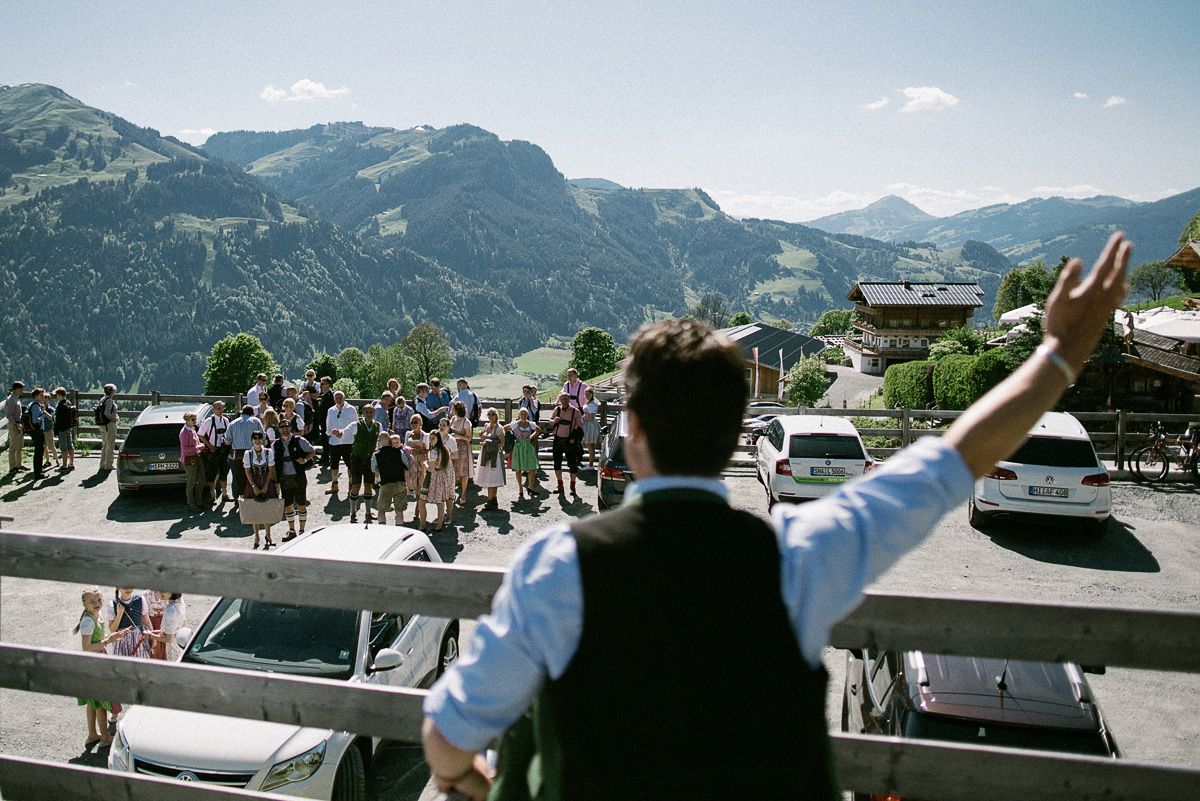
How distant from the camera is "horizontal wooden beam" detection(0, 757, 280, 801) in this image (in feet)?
8.32

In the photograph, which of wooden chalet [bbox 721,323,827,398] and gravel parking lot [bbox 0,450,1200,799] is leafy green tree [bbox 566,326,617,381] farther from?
gravel parking lot [bbox 0,450,1200,799]

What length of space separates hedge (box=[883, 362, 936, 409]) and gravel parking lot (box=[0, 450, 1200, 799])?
2017 centimetres

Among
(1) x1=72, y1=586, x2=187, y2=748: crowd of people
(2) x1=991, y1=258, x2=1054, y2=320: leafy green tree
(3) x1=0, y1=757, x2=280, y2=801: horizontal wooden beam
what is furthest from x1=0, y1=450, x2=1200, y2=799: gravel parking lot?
(2) x1=991, y1=258, x2=1054, y2=320: leafy green tree

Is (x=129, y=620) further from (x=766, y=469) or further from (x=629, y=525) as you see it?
(x=766, y=469)

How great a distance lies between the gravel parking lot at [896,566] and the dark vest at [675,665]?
421cm

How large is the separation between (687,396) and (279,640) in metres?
5.13

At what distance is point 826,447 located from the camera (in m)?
13.7

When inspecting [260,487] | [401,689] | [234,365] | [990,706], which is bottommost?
[234,365]

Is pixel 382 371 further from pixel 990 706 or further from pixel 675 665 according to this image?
pixel 675 665

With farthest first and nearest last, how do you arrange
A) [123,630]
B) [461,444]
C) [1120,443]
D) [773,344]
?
[773,344] < [1120,443] < [461,444] < [123,630]

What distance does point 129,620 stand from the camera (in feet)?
21.7

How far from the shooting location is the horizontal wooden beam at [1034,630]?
1.97m

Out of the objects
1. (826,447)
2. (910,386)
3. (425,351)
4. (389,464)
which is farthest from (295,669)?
(425,351)

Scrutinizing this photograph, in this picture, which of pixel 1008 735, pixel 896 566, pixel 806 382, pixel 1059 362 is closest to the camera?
pixel 1059 362
